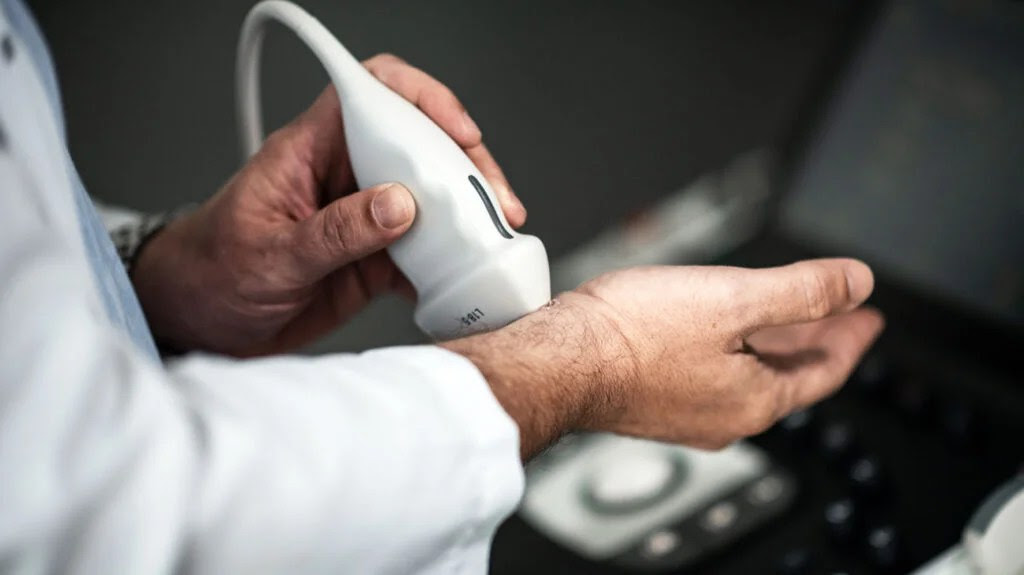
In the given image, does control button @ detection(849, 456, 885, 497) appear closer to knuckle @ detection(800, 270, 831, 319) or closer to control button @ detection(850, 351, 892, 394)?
control button @ detection(850, 351, 892, 394)

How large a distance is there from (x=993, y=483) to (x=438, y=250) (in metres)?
0.34

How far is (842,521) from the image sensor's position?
53 cm

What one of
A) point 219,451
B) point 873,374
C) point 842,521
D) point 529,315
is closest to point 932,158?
point 873,374

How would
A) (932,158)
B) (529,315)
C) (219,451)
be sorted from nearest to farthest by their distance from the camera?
(219,451), (529,315), (932,158)

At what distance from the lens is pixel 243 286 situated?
53cm

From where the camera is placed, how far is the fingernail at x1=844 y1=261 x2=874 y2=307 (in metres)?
0.44

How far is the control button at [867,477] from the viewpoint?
0.55m

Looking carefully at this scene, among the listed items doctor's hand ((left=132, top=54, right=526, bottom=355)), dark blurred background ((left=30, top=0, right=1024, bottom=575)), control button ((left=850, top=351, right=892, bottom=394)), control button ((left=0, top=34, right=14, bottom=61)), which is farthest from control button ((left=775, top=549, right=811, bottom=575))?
control button ((left=0, top=34, right=14, bottom=61))

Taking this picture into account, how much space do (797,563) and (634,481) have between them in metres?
0.11

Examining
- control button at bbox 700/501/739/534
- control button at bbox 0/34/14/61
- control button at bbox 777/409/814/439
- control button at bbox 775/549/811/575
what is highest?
control button at bbox 0/34/14/61

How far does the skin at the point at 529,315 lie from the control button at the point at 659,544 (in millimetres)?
110

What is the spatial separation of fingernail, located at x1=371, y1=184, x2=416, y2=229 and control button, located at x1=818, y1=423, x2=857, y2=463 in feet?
0.98

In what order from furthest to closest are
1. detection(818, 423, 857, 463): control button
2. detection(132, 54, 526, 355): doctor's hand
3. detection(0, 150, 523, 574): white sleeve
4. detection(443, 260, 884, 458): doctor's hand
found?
1. detection(818, 423, 857, 463): control button
2. detection(132, 54, 526, 355): doctor's hand
3. detection(443, 260, 884, 458): doctor's hand
4. detection(0, 150, 523, 574): white sleeve

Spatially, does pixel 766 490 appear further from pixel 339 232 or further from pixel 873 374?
pixel 339 232
